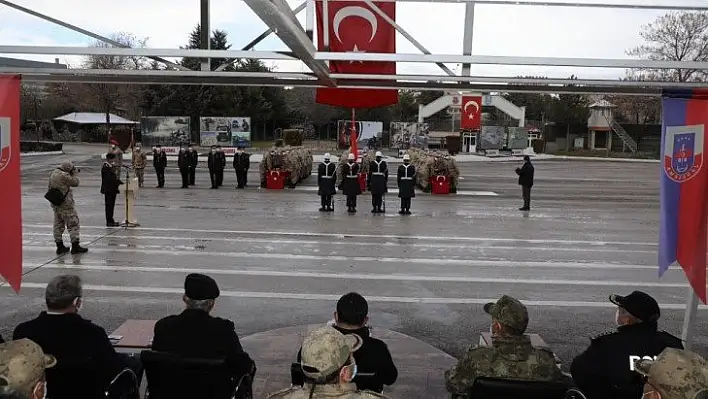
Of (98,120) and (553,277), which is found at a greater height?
(98,120)

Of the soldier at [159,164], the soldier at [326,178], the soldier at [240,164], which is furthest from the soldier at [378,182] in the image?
the soldier at [159,164]

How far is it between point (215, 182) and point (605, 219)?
45.7ft

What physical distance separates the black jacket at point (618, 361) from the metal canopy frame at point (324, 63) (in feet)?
7.05

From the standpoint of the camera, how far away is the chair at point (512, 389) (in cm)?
338

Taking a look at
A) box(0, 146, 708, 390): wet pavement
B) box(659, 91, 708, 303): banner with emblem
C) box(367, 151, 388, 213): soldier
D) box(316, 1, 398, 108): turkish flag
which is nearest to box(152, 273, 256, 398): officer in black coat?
box(316, 1, 398, 108): turkish flag

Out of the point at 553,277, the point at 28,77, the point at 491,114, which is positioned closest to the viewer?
the point at 28,77

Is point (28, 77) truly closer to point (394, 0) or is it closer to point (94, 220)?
point (394, 0)

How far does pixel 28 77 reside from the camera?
5.74 m

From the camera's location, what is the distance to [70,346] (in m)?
3.75

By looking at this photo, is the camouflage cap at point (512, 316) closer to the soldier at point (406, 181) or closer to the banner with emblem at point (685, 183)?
the banner with emblem at point (685, 183)

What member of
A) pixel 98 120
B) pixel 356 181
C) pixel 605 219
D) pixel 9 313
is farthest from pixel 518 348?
pixel 98 120

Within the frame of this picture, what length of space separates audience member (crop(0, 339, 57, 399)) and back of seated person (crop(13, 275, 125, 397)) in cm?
95

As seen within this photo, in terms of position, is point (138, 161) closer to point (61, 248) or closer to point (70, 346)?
point (61, 248)

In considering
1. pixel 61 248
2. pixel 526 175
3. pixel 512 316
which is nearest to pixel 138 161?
pixel 61 248
